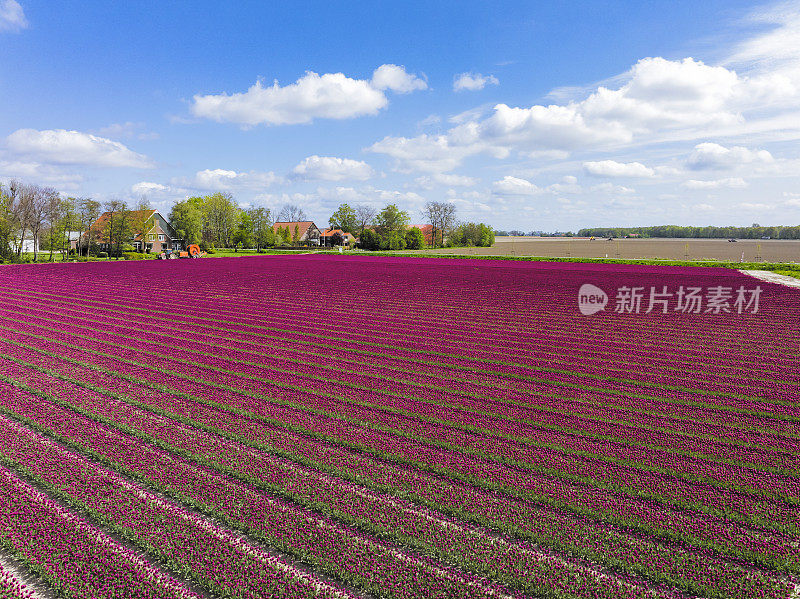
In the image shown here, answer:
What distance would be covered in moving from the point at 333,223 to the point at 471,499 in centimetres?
10901

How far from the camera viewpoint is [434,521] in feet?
15.2

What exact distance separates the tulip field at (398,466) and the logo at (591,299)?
5.06m

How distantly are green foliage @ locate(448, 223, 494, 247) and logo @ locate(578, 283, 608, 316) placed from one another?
80294 mm

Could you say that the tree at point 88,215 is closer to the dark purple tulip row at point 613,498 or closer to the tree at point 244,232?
the tree at point 244,232

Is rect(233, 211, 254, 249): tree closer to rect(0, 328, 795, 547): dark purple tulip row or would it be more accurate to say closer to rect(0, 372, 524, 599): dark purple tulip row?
rect(0, 372, 524, 599): dark purple tulip row

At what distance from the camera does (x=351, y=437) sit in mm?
6496

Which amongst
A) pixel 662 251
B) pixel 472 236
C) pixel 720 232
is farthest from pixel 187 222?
pixel 720 232

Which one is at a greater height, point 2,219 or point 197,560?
point 2,219

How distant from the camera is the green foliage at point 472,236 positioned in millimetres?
105125

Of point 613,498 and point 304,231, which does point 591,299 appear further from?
point 304,231

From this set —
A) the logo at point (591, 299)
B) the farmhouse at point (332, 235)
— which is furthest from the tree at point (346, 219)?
the logo at point (591, 299)

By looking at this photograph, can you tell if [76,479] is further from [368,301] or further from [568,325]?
[368,301]

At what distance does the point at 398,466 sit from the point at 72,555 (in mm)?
3374

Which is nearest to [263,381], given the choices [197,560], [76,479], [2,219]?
[76,479]
